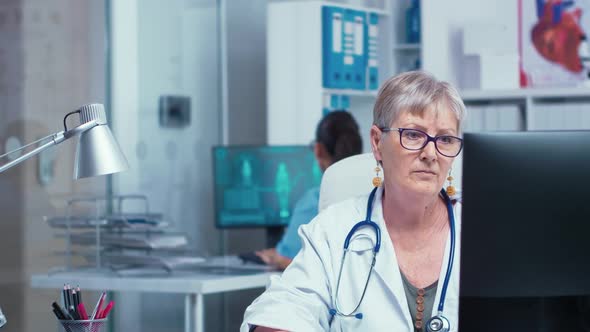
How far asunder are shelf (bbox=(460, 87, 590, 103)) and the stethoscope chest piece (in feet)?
10.5

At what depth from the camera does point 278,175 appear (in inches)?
184

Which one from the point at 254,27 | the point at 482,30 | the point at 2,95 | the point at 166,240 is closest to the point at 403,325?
the point at 166,240

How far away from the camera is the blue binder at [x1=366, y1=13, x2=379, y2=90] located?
17.6 ft

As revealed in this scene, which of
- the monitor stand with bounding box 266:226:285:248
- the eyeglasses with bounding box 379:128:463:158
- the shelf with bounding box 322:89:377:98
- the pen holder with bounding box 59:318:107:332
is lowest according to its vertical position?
the monitor stand with bounding box 266:226:285:248

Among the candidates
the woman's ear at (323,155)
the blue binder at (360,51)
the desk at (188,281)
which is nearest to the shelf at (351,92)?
the blue binder at (360,51)

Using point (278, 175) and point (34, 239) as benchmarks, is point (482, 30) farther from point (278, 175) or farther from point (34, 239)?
point (34, 239)

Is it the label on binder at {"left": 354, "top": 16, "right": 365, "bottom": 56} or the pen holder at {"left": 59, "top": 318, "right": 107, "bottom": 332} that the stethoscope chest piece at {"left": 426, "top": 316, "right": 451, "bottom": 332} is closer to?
the pen holder at {"left": 59, "top": 318, "right": 107, "bottom": 332}

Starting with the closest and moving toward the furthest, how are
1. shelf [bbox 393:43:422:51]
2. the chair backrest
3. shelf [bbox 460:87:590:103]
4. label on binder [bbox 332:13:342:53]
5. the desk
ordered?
1. the chair backrest
2. the desk
3. shelf [bbox 460:87:590:103]
4. label on binder [bbox 332:13:342:53]
5. shelf [bbox 393:43:422:51]

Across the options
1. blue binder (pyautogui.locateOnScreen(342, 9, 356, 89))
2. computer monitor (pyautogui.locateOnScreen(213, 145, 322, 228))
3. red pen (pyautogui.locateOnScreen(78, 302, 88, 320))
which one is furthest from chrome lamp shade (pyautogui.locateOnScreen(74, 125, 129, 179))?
blue binder (pyautogui.locateOnScreen(342, 9, 356, 89))

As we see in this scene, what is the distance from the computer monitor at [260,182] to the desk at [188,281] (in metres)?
0.76

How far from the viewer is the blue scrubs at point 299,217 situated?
3805mm

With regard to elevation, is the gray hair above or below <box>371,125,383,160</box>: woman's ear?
above

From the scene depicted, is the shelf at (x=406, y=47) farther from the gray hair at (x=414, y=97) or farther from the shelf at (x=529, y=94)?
the gray hair at (x=414, y=97)

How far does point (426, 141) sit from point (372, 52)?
139 inches
